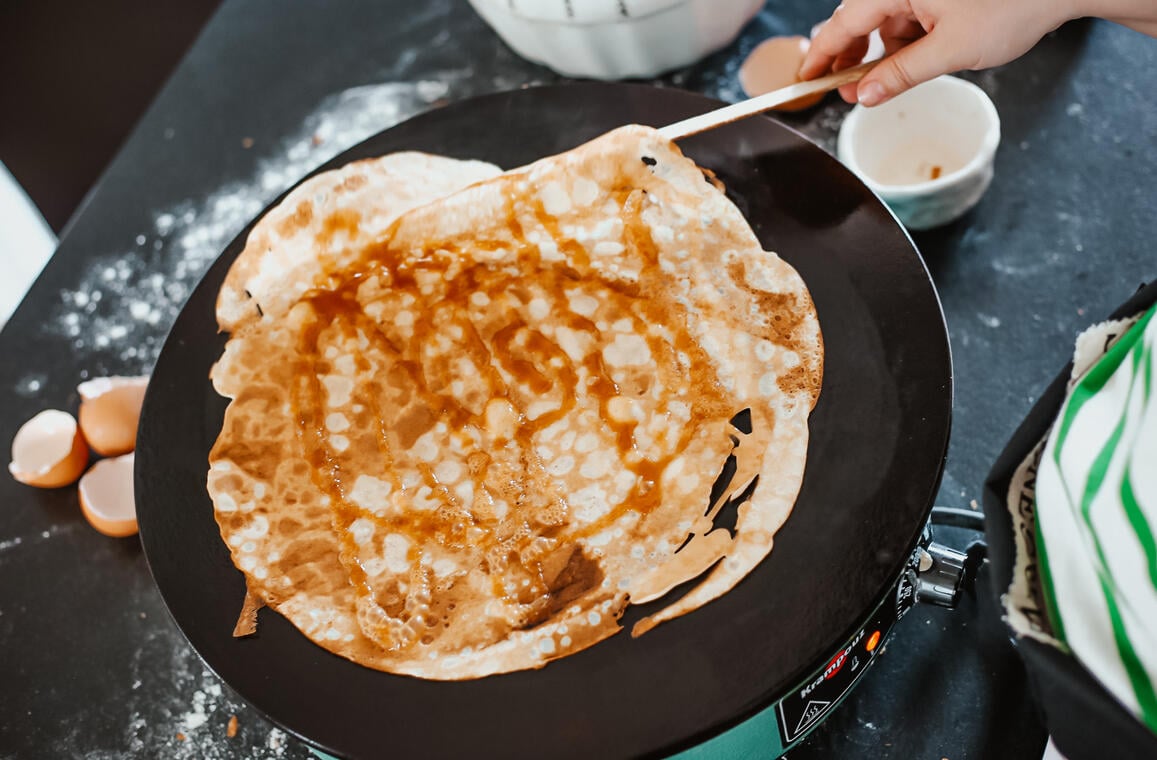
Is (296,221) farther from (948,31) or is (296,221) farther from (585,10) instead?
(948,31)

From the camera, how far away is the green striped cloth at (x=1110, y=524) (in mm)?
554

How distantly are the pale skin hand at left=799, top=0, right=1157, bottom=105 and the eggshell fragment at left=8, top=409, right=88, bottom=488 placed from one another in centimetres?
106

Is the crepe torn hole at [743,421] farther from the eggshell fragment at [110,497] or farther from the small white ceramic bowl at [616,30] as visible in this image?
the eggshell fragment at [110,497]

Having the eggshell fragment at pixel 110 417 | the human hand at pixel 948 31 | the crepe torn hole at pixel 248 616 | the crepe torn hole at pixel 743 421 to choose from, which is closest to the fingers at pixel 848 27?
the human hand at pixel 948 31

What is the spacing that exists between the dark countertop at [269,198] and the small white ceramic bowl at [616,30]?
0.26ft

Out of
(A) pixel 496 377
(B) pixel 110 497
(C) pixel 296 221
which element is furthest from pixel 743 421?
(B) pixel 110 497

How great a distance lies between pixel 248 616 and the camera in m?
0.83

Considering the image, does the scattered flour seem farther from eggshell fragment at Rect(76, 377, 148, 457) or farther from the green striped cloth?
the green striped cloth

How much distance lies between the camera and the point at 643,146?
998mm

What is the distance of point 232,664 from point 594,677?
0.31 m

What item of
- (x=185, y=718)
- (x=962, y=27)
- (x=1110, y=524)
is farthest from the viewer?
(x=185, y=718)

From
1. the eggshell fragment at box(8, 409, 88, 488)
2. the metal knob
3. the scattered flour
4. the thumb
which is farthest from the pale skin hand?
the eggshell fragment at box(8, 409, 88, 488)

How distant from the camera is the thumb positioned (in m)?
0.93

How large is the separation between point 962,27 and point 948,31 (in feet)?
0.04
